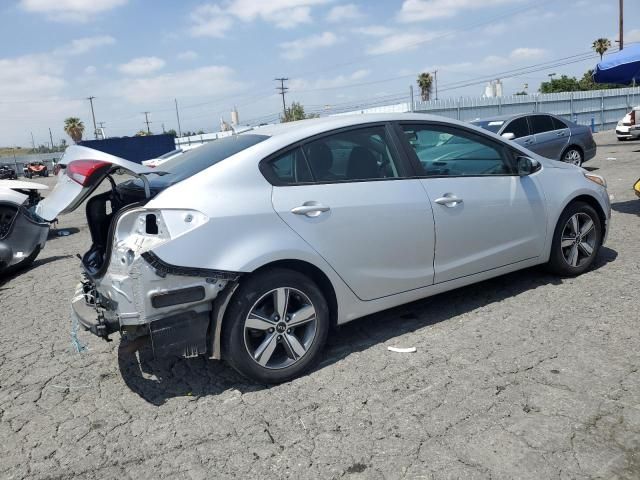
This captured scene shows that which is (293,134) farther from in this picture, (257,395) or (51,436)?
(51,436)

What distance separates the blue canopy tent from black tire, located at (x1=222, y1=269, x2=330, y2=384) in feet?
24.1

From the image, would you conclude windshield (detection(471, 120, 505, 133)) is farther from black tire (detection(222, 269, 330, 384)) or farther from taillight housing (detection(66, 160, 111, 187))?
taillight housing (detection(66, 160, 111, 187))

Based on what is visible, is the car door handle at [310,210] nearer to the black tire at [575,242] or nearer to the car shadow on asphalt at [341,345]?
the car shadow on asphalt at [341,345]

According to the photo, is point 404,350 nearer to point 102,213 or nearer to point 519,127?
point 102,213

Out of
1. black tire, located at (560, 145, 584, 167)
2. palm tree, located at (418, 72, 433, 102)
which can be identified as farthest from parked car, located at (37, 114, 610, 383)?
palm tree, located at (418, 72, 433, 102)

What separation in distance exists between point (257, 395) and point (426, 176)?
197 cm

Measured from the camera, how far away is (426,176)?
4.11m

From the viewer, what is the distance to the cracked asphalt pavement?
8.88 feet

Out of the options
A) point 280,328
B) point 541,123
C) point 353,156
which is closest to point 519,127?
point 541,123

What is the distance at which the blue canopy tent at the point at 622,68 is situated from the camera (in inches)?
331

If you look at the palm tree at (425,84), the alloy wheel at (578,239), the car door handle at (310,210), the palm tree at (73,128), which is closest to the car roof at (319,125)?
the car door handle at (310,210)

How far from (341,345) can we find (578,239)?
2.52 meters

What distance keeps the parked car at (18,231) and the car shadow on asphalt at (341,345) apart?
3.99 metres

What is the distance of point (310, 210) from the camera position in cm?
354
